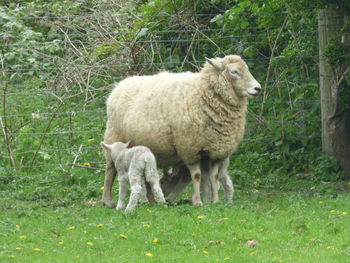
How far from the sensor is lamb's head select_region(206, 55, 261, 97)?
418 inches

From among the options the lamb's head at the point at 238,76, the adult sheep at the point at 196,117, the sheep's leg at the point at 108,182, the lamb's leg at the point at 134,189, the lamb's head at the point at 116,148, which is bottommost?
the sheep's leg at the point at 108,182

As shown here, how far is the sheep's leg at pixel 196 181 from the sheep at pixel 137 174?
0.53 metres

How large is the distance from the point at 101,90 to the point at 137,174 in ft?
15.8

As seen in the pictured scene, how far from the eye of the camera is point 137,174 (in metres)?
10.1

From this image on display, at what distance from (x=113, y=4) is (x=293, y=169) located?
598cm

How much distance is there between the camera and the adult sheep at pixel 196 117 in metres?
10.5

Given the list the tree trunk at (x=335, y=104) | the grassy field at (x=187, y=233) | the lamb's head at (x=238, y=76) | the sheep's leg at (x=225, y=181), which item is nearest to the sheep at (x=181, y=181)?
the sheep's leg at (x=225, y=181)

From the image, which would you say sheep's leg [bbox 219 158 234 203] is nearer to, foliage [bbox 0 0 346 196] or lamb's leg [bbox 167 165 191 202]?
lamb's leg [bbox 167 165 191 202]

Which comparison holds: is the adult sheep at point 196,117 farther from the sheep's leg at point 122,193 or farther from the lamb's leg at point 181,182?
the sheep's leg at point 122,193

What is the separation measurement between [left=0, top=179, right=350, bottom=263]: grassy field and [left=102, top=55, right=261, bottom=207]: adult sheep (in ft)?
2.39

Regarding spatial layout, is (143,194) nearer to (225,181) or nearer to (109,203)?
(109,203)

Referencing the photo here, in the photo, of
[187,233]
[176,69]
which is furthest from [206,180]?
[176,69]

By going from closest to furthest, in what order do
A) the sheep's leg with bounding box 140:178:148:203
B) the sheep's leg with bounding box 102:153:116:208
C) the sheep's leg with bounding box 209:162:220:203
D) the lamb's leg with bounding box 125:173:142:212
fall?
the lamb's leg with bounding box 125:173:142:212, the sheep's leg with bounding box 140:178:148:203, the sheep's leg with bounding box 209:162:220:203, the sheep's leg with bounding box 102:153:116:208

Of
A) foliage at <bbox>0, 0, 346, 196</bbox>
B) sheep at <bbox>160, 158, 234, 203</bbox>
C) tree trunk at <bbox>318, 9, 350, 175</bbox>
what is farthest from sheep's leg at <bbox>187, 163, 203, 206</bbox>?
tree trunk at <bbox>318, 9, 350, 175</bbox>
